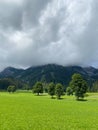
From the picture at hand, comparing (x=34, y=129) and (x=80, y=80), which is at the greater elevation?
(x=80, y=80)

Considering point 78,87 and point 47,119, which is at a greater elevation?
point 78,87

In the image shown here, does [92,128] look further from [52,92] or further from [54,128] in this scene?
[52,92]

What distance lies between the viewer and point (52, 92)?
604 feet

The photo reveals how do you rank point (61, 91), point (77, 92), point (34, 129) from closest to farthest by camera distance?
point (34, 129)
point (77, 92)
point (61, 91)

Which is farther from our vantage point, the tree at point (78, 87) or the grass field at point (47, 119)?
the tree at point (78, 87)

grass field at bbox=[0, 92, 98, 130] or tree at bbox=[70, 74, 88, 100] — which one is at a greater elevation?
tree at bbox=[70, 74, 88, 100]

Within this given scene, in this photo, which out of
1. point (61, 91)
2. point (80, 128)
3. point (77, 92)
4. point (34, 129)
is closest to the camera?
point (34, 129)

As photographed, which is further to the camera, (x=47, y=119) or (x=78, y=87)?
(x=78, y=87)

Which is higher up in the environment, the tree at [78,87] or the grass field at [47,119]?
the tree at [78,87]

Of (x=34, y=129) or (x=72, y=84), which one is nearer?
(x=34, y=129)

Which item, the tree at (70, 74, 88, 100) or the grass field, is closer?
the grass field

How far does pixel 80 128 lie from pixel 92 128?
5.25 feet

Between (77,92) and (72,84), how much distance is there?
6749 mm

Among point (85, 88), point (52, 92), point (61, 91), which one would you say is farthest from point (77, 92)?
point (52, 92)
